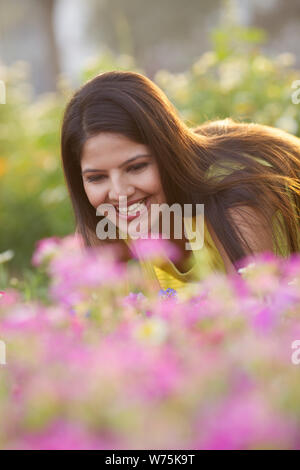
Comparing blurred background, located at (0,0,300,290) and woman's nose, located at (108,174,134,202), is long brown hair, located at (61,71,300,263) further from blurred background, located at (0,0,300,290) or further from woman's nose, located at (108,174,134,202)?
blurred background, located at (0,0,300,290)

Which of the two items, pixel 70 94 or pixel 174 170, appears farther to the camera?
pixel 70 94

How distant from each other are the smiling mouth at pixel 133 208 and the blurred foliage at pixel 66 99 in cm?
92

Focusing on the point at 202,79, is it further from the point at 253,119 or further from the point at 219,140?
the point at 219,140

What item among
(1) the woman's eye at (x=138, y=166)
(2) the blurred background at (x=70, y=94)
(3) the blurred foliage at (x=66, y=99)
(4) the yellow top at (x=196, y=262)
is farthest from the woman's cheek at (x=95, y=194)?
(3) the blurred foliage at (x=66, y=99)

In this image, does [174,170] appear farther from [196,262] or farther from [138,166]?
[196,262]

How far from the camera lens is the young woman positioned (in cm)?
158

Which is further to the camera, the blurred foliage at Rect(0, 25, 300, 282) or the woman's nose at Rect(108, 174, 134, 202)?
the blurred foliage at Rect(0, 25, 300, 282)

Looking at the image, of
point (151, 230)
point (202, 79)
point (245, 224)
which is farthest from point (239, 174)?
point (202, 79)

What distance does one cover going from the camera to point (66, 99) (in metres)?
2.64

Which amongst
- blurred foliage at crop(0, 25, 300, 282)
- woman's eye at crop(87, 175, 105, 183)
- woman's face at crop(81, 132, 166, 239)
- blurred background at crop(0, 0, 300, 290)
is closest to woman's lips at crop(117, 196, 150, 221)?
woman's face at crop(81, 132, 166, 239)

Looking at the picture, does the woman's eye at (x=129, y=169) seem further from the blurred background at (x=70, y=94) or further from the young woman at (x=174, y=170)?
the blurred background at (x=70, y=94)

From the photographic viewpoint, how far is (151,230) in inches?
72.1

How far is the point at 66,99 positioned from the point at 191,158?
1.11 m

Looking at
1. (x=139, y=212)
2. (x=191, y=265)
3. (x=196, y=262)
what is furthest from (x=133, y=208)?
(x=191, y=265)
